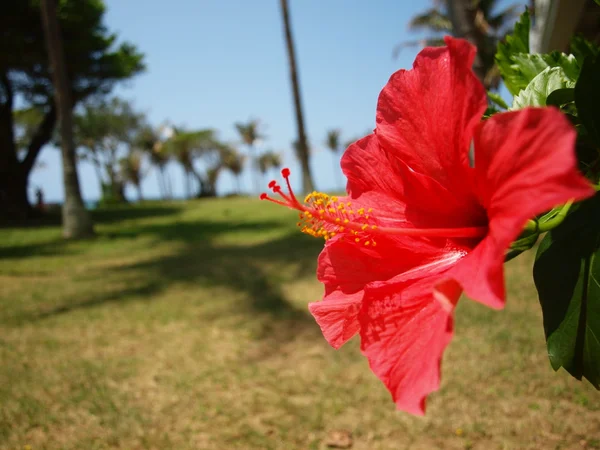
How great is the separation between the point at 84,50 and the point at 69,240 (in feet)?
17.9

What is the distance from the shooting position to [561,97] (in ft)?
1.80

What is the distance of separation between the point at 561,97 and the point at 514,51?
273mm

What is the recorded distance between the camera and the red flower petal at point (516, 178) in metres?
0.39

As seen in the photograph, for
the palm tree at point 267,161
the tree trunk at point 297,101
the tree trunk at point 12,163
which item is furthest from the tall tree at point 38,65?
the palm tree at point 267,161

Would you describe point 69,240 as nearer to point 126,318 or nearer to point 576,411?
point 126,318

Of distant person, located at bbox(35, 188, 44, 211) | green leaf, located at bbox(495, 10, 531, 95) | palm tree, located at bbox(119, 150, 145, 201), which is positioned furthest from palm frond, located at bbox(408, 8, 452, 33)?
palm tree, located at bbox(119, 150, 145, 201)

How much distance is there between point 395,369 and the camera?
0.49 m

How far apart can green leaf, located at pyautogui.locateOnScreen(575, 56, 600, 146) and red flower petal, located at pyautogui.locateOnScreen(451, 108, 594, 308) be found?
0.15 meters

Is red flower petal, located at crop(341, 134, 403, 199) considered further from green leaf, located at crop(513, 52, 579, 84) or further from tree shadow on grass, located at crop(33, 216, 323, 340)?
tree shadow on grass, located at crop(33, 216, 323, 340)

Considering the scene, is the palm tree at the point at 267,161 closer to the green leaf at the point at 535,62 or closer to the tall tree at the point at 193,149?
the tall tree at the point at 193,149

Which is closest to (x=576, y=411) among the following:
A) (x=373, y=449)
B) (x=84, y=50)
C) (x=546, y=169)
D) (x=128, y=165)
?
(x=373, y=449)

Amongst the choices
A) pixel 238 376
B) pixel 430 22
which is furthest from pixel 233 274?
pixel 430 22

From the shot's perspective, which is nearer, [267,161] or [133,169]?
[133,169]

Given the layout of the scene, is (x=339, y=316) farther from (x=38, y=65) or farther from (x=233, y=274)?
(x=38, y=65)
